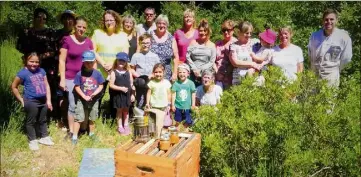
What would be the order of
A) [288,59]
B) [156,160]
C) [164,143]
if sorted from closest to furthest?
[156,160] < [164,143] < [288,59]

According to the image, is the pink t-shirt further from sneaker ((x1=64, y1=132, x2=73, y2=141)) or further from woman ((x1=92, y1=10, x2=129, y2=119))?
sneaker ((x1=64, y1=132, x2=73, y2=141))

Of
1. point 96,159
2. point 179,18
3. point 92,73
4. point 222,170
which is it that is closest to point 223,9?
point 179,18

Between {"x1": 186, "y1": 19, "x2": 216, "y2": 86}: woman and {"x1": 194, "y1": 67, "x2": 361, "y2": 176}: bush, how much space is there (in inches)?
82.5

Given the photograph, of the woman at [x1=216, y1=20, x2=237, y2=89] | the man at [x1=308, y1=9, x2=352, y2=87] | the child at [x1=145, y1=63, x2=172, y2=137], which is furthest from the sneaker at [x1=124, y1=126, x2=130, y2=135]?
the man at [x1=308, y1=9, x2=352, y2=87]

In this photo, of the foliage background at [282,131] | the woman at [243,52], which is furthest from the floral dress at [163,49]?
the foliage background at [282,131]

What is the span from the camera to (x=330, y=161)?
12.0 feet

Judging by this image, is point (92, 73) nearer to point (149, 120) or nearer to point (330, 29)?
point (149, 120)

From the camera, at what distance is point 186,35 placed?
6613 millimetres

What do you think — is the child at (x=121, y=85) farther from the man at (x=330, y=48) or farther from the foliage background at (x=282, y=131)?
the man at (x=330, y=48)

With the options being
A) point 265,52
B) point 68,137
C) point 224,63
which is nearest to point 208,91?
point 224,63

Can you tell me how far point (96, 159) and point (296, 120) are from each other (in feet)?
8.57

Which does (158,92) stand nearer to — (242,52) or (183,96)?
(183,96)

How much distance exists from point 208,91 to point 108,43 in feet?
5.68

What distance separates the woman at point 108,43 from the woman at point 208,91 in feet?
4.44
